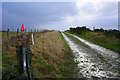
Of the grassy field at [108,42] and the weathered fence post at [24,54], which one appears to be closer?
the weathered fence post at [24,54]

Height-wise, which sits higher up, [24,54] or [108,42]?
[108,42]

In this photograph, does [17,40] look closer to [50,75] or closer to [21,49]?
[21,49]

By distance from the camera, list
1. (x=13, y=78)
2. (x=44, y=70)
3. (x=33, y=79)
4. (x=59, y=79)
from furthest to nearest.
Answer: (x=44, y=70) < (x=59, y=79) < (x=33, y=79) < (x=13, y=78)

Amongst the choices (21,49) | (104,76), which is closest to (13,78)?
(21,49)

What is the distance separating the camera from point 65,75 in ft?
18.1

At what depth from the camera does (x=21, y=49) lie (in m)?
4.21

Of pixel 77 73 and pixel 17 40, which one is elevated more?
pixel 17 40

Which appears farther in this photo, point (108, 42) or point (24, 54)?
point (108, 42)

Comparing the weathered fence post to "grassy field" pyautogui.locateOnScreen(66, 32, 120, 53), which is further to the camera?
"grassy field" pyautogui.locateOnScreen(66, 32, 120, 53)

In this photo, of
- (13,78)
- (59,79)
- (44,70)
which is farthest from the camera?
(44,70)

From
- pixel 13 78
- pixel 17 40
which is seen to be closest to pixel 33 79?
pixel 13 78

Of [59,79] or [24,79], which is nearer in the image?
[24,79]

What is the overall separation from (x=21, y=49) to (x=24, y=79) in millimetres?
1153

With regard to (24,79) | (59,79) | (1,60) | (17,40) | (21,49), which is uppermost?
(17,40)
